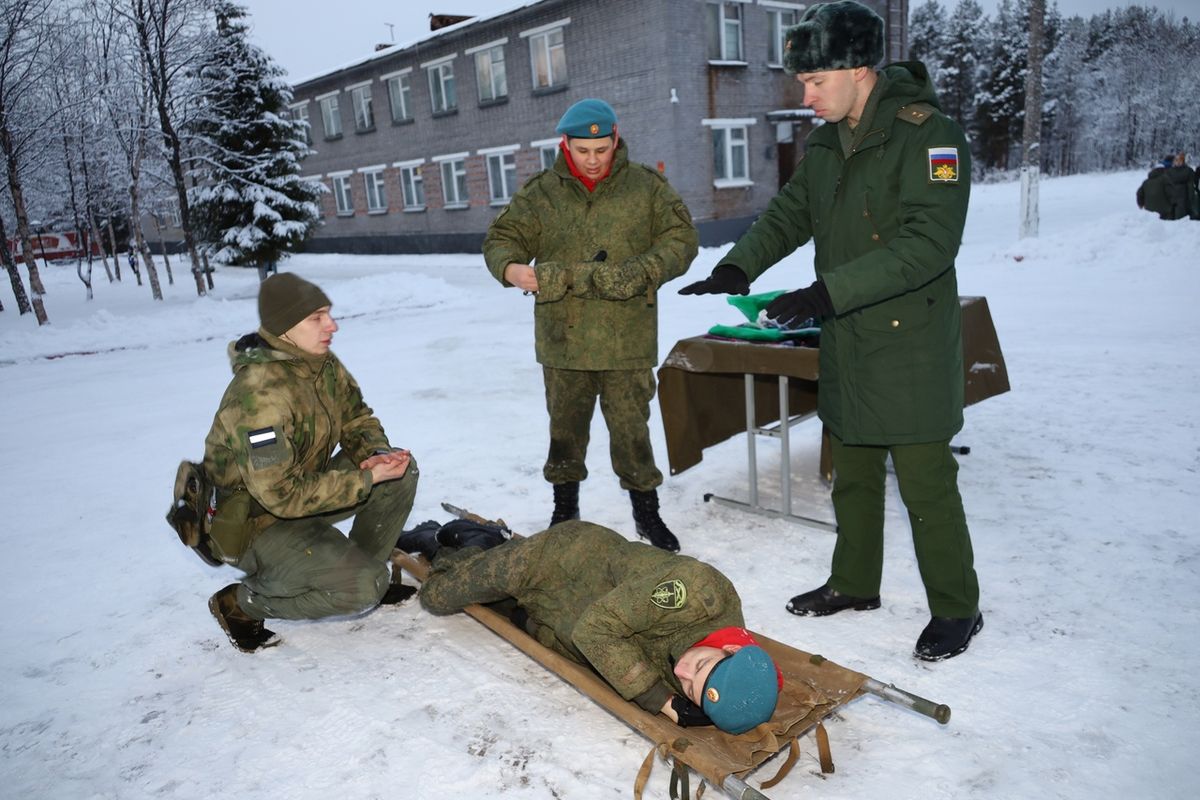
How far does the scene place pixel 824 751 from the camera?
2.60 metres

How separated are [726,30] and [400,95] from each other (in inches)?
478

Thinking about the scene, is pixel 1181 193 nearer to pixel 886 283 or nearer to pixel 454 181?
pixel 886 283

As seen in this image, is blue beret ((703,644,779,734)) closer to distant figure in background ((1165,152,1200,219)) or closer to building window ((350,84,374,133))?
distant figure in background ((1165,152,1200,219))

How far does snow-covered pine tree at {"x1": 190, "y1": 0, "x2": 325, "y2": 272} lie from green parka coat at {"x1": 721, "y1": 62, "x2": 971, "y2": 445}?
Result: 18.4 meters

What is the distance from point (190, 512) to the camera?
126 inches

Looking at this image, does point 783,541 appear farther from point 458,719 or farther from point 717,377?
point 458,719

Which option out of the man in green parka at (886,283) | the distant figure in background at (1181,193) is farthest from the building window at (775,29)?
the man in green parka at (886,283)

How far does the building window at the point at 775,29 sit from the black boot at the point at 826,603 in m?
20.0

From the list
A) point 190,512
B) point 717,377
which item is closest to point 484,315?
point 717,377

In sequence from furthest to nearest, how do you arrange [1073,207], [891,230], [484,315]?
[1073,207] < [484,315] < [891,230]

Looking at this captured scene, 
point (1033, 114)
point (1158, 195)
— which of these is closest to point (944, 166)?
point (1033, 114)

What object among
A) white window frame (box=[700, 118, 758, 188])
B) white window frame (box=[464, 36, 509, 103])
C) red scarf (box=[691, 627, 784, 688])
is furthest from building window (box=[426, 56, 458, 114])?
red scarf (box=[691, 627, 784, 688])

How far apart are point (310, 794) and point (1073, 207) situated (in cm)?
2641

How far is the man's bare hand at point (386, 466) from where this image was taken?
335 centimetres
